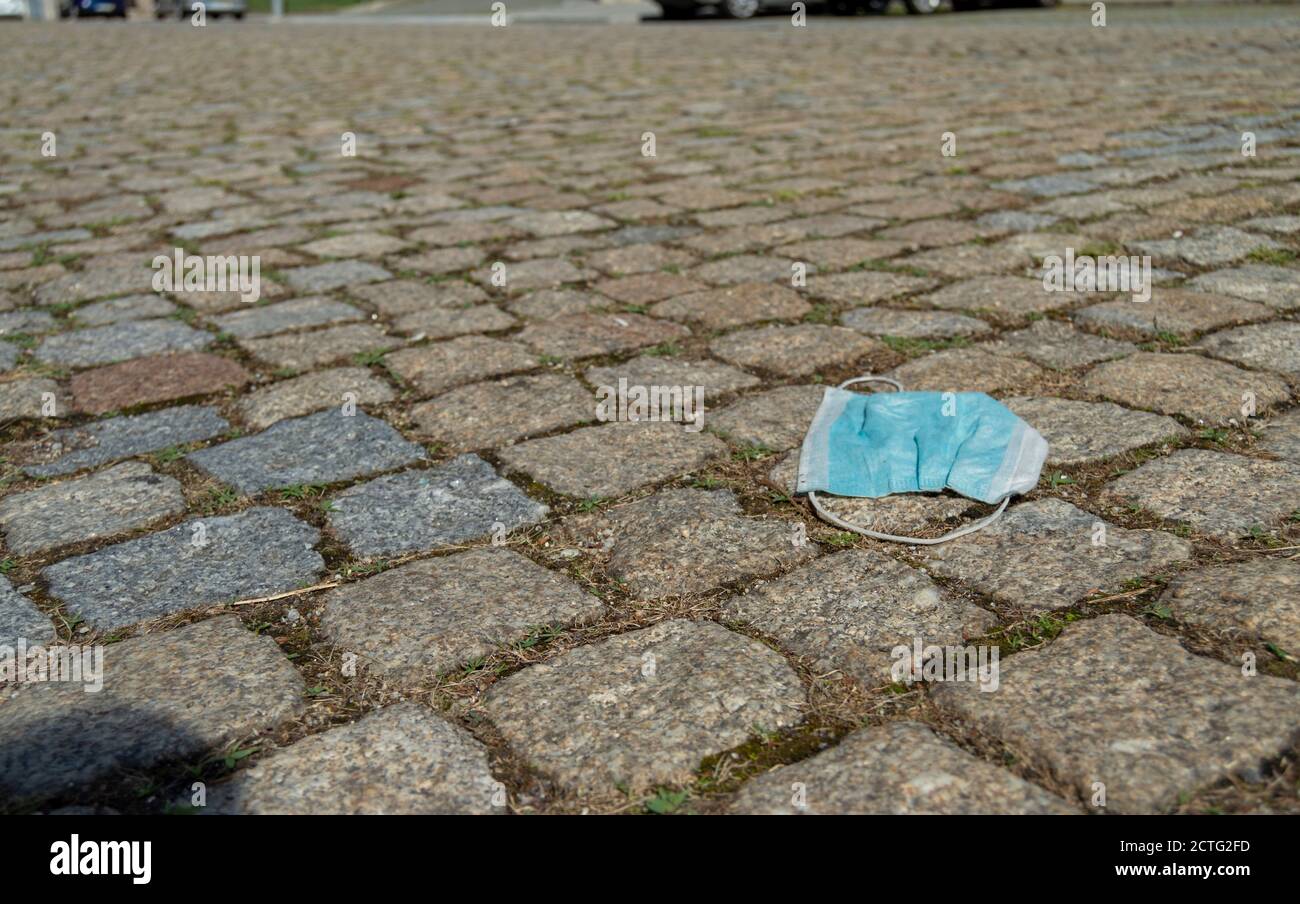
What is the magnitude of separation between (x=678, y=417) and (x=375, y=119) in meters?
5.49

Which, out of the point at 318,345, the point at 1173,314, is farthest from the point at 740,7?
the point at 318,345

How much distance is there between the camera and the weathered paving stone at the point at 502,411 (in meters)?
2.71

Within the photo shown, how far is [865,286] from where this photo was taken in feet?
11.9

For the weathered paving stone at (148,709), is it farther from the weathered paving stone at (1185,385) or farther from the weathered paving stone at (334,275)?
the weathered paving stone at (334,275)

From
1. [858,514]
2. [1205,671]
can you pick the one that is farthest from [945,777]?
[858,514]

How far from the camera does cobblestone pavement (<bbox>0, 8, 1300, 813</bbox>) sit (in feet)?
5.32

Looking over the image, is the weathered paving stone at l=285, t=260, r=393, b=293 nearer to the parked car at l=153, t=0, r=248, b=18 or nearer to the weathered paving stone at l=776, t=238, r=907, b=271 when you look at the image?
the weathered paving stone at l=776, t=238, r=907, b=271

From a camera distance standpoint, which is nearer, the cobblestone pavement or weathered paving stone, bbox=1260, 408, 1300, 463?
the cobblestone pavement

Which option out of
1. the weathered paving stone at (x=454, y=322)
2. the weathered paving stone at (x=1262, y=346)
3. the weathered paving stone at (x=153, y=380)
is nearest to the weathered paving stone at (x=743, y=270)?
the weathered paving stone at (x=454, y=322)

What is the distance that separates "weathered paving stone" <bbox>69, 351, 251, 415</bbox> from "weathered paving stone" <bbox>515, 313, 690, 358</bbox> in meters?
0.81

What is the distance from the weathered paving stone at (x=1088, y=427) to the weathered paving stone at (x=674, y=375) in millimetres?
676

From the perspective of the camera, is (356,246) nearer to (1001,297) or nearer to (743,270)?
(743,270)

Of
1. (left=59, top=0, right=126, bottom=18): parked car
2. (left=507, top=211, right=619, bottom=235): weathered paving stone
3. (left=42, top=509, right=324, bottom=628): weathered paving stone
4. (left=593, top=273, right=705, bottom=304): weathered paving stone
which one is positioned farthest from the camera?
(left=59, top=0, right=126, bottom=18): parked car

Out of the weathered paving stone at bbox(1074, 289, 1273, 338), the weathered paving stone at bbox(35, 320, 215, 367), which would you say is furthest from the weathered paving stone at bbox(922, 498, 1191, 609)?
the weathered paving stone at bbox(35, 320, 215, 367)
